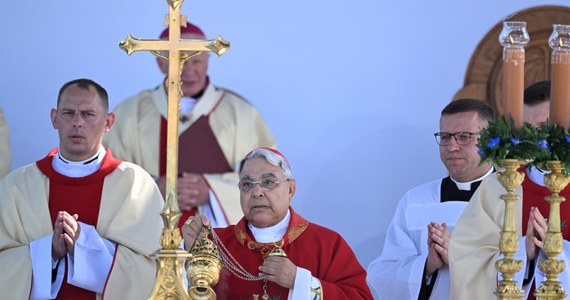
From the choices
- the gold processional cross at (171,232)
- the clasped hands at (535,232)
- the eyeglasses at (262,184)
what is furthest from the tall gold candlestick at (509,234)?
the eyeglasses at (262,184)

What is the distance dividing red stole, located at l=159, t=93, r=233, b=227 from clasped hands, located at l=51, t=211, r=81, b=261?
236 centimetres

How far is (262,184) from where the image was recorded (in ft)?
19.4

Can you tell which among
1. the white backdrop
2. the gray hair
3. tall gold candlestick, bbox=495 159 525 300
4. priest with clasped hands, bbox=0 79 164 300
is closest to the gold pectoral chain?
the gray hair

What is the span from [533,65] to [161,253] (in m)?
4.81

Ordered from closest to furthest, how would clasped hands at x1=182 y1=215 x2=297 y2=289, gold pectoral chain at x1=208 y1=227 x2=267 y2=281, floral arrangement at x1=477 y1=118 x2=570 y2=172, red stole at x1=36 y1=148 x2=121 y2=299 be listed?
floral arrangement at x1=477 y1=118 x2=570 y2=172 → clasped hands at x1=182 y1=215 x2=297 y2=289 → gold pectoral chain at x1=208 y1=227 x2=267 y2=281 → red stole at x1=36 y1=148 x2=121 y2=299

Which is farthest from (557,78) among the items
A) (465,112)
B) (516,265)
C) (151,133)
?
(151,133)

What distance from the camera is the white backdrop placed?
8.87 m

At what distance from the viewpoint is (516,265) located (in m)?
4.52

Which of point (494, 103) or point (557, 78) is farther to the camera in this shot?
point (494, 103)

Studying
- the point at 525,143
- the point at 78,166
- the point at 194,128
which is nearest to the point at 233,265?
the point at 78,166

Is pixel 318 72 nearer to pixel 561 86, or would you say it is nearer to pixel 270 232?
pixel 270 232

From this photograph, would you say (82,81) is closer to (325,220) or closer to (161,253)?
(161,253)

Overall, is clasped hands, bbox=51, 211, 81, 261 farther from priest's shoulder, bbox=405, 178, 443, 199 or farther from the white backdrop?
the white backdrop

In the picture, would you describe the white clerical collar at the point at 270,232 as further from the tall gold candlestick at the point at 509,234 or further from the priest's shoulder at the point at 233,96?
the priest's shoulder at the point at 233,96
